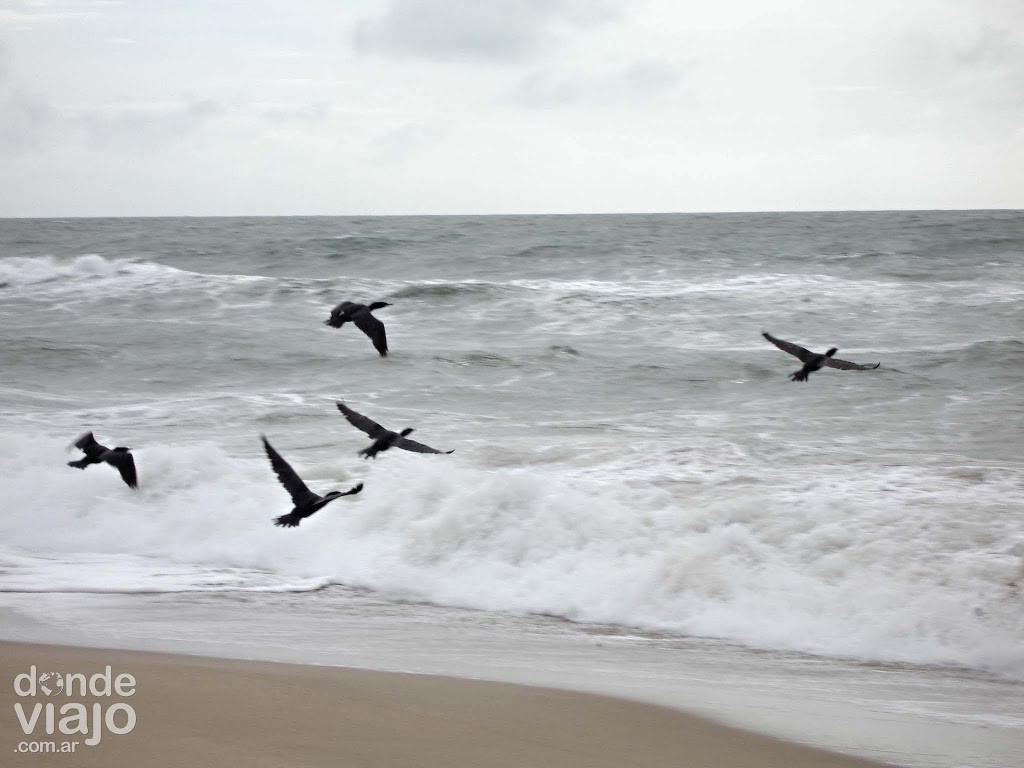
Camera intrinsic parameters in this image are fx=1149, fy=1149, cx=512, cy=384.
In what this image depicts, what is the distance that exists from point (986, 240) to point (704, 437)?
22.9 m

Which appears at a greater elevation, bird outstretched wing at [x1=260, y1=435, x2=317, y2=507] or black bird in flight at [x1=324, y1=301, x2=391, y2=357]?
black bird in flight at [x1=324, y1=301, x2=391, y2=357]

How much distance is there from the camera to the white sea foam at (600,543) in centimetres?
751

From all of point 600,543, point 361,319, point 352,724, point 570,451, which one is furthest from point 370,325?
point 570,451

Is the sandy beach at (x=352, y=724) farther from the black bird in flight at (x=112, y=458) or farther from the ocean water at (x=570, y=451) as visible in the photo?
the black bird in flight at (x=112, y=458)

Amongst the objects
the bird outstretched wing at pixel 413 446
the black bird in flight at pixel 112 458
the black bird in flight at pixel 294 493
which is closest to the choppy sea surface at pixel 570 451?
the black bird in flight at pixel 112 458

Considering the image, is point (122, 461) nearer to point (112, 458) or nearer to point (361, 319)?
point (112, 458)

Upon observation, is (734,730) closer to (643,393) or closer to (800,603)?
(800,603)

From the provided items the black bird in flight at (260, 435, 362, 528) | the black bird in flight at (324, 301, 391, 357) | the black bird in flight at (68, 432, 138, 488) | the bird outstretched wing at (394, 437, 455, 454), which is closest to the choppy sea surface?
the black bird in flight at (68, 432, 138, 488)

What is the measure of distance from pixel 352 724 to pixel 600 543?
391 centimetres

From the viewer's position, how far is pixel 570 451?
11.6 m

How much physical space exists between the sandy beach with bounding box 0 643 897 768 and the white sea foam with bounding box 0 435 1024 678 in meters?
1.96

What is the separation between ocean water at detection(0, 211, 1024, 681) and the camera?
795 centimetres

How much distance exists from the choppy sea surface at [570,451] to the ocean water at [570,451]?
38 millimetres

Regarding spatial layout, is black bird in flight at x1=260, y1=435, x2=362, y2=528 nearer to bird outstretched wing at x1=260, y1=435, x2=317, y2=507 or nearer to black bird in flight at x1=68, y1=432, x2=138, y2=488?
bird outstretched wing at x1=260, y1=435, x2=317, y2=507
